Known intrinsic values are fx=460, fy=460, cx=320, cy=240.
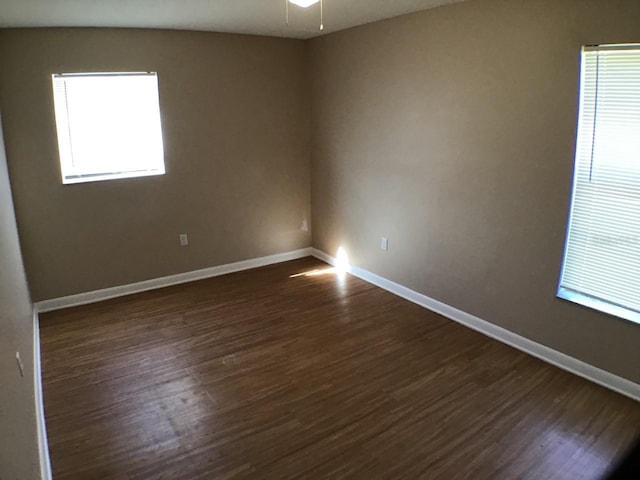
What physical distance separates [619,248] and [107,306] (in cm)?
397

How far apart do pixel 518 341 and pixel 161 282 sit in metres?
3.26

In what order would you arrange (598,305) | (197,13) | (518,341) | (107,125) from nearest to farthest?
(598,305)
(518,341)
(197,13)
(107,125)

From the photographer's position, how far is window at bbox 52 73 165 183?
3902 mm

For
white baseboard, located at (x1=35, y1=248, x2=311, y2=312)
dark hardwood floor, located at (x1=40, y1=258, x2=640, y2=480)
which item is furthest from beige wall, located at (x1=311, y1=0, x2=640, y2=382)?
white baseboard, located at (x1=35, y1=248, x2=311, y2=312)

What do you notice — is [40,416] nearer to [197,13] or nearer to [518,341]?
[197,13]

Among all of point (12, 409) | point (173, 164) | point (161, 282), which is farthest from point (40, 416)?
point (173, 164)

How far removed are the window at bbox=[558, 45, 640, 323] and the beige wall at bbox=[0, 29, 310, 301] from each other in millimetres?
2975

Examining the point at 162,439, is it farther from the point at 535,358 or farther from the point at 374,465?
the point at 535,358

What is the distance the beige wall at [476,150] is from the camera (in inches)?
108

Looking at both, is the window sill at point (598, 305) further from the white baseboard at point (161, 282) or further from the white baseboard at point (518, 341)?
the white baseboard at point (161, 282)

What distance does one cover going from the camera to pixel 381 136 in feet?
13.5

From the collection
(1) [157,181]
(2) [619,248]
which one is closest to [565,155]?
(2) [619,248]

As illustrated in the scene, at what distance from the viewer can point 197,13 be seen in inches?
134

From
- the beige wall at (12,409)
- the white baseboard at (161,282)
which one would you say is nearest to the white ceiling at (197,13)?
the beige wall at (12,409)
